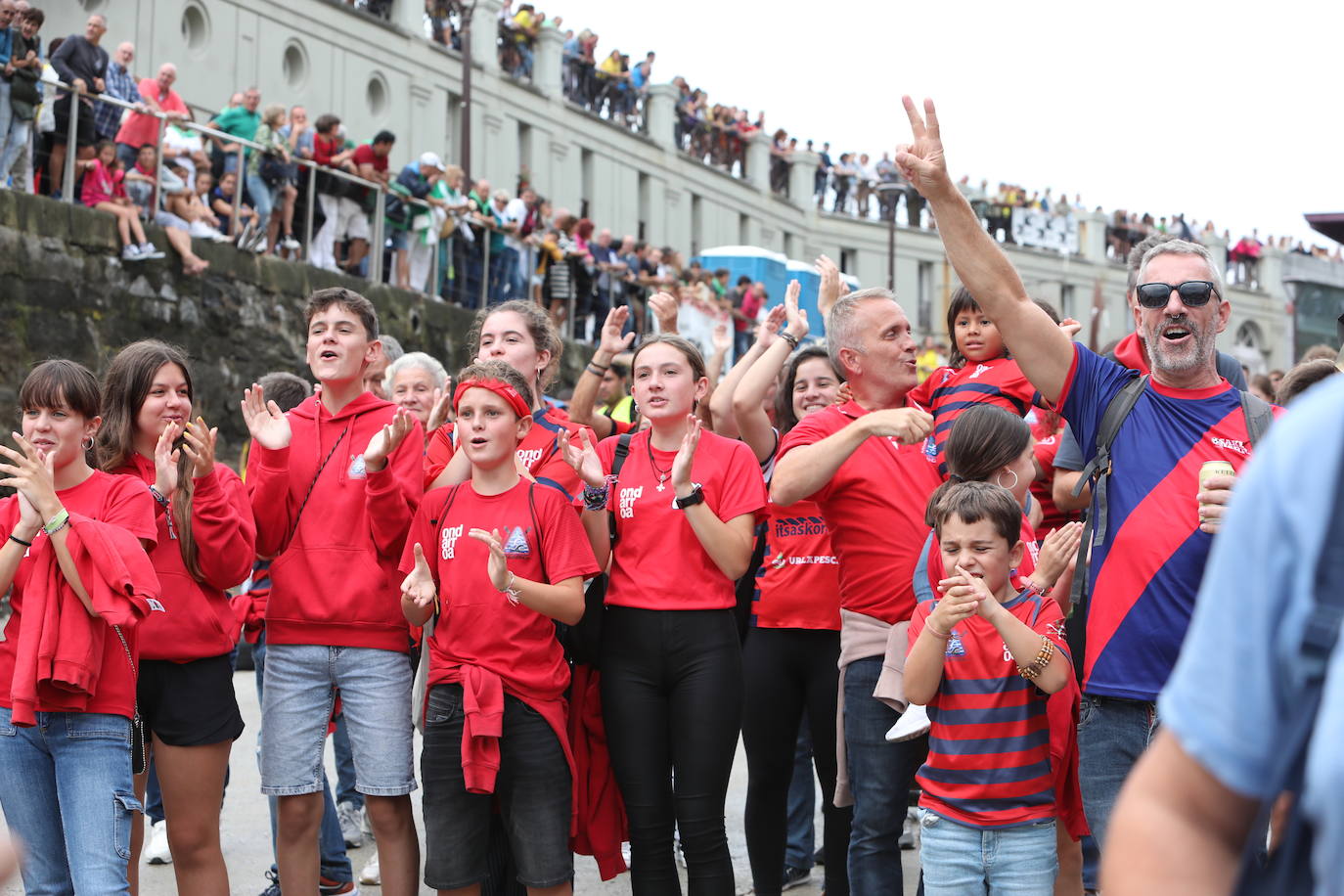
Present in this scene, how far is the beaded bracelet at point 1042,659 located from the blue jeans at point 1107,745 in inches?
7.0

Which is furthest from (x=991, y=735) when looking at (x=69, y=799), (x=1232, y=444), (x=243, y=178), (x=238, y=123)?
(x=238, y=123)

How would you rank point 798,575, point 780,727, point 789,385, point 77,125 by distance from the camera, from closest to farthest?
point 780,727, point 798,575, point 789,385, point 77,125

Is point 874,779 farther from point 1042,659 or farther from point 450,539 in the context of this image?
point 450,539

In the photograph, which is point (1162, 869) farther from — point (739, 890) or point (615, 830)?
point (739, 890)

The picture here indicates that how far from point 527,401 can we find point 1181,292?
247 cm

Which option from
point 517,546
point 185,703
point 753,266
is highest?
point 753,266

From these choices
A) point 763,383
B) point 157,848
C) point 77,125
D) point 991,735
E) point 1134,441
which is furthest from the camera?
point 77,125


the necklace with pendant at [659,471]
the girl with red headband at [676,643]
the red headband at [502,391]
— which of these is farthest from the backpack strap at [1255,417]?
the red headband at [502,391]

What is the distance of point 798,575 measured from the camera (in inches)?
224

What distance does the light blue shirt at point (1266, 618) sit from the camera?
4.50 feet

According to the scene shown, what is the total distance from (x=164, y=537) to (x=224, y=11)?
76.4 ft

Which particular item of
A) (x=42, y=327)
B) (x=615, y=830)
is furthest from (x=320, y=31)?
(x=615, y=830)

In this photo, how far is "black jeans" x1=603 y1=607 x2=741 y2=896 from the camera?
195 inches

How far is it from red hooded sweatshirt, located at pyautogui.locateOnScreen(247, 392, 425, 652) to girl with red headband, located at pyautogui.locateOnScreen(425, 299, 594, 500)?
0.94 ft
